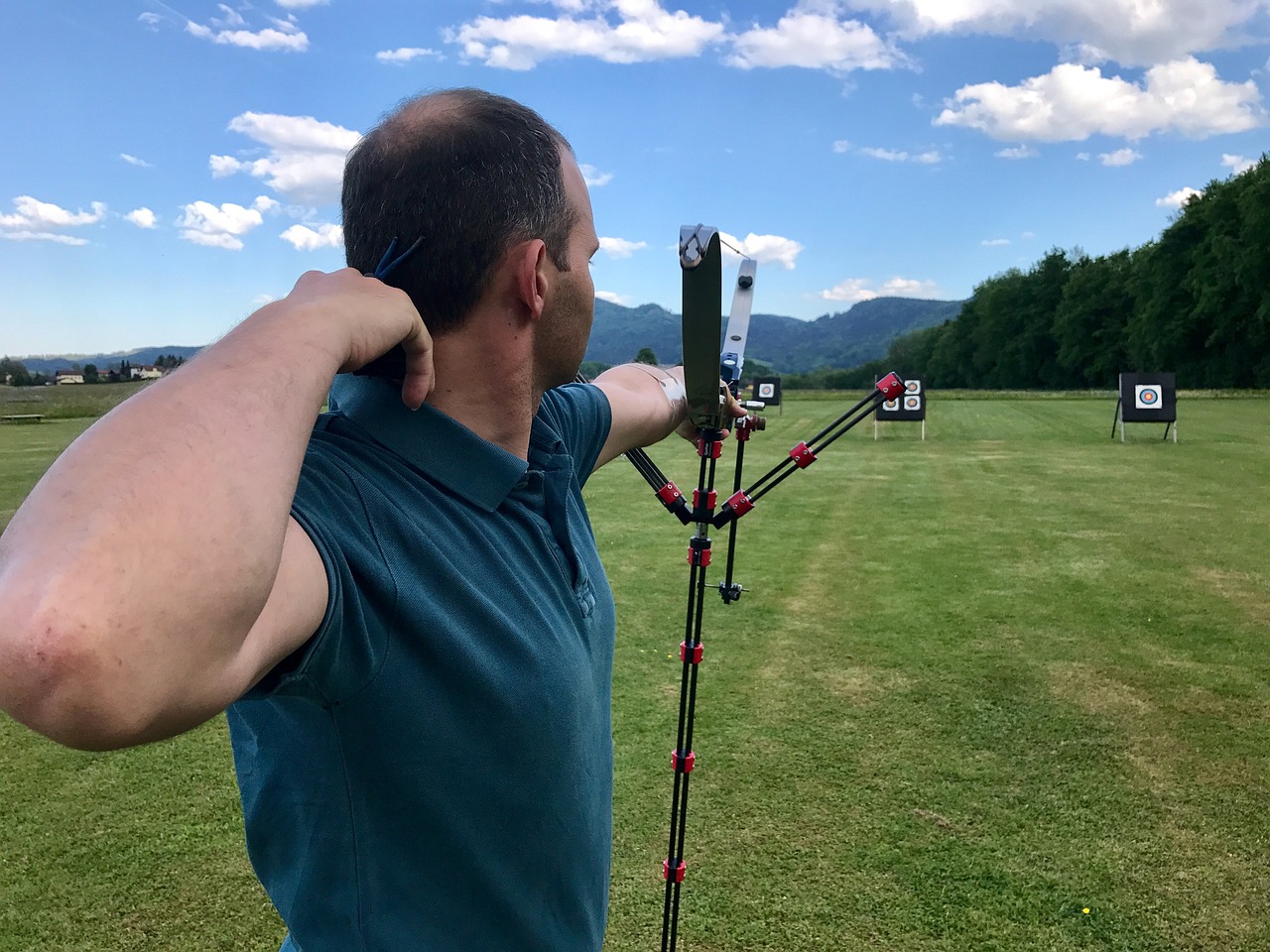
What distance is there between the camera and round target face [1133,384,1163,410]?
54.6ft

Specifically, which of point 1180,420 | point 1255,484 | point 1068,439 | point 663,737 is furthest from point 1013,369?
point 663,737

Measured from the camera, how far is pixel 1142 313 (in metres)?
52.8

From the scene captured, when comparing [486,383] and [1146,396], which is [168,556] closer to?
[486,383]

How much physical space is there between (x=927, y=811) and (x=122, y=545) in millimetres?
3415

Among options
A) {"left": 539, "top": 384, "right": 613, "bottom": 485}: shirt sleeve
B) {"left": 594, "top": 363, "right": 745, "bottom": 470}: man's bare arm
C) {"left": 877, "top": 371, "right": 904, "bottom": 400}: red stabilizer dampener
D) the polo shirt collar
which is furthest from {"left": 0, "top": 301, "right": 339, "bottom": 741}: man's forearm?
{"left": 877, "top": 371, "right": 904, "bottom": 400}: red stabilizer dampener

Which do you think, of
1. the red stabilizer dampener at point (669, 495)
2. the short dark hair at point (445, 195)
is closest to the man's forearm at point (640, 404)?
the red stabilizer dampener at point (669, 495)

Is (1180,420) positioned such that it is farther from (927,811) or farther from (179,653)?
(179,653)

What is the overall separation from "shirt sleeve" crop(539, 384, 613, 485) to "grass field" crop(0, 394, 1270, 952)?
73 centimetres

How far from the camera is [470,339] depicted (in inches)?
42.0

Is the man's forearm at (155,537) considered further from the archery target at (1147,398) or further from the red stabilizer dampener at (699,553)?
the archery target at (1147,398)

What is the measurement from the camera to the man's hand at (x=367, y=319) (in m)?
0.84

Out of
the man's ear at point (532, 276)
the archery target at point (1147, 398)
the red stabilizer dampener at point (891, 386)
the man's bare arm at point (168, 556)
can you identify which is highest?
the archery target at point (1147, 398)

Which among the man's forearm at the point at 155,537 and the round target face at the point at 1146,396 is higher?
the round target face at the point at 1146,396

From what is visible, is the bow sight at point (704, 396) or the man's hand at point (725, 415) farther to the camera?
the man's hand at point (725, 415)
